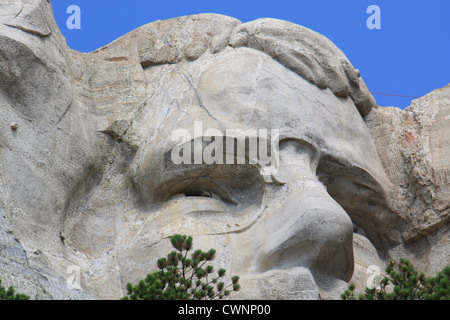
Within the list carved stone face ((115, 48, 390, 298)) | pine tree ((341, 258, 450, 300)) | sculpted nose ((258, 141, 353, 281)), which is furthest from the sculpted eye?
pine tree ((341, 258, 450, 300))

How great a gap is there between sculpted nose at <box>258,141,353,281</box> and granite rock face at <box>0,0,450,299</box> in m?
0.01

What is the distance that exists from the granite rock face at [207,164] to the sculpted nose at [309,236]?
0.04 feet

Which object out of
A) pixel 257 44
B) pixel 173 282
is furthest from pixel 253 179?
pixel 173 282

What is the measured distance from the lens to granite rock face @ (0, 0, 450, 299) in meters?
9.33

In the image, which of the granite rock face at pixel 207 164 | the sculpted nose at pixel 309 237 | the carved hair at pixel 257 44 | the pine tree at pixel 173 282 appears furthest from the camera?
the carved hair at pixel 257 44

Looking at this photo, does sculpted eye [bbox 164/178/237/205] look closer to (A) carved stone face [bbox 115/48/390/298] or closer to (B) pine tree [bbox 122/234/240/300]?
(A) carved stone face [bbox 115/48/390/298]

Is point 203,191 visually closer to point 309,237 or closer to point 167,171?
point 167,171

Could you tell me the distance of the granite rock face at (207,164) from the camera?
30.6 feet

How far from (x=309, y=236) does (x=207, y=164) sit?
1.26 m

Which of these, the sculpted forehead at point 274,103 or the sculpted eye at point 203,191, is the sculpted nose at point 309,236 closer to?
the sculpted eye at point 203,191

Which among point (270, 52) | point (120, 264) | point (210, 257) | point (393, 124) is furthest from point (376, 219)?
point (210, 257)

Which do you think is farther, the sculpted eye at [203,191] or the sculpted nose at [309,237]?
the sculpted eye at [203,191]

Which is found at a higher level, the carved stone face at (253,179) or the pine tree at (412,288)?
the carved stone face at (253,179)

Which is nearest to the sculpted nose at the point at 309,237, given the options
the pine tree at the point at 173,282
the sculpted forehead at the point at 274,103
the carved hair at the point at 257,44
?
the sculpted forehead at the point at 274,103
